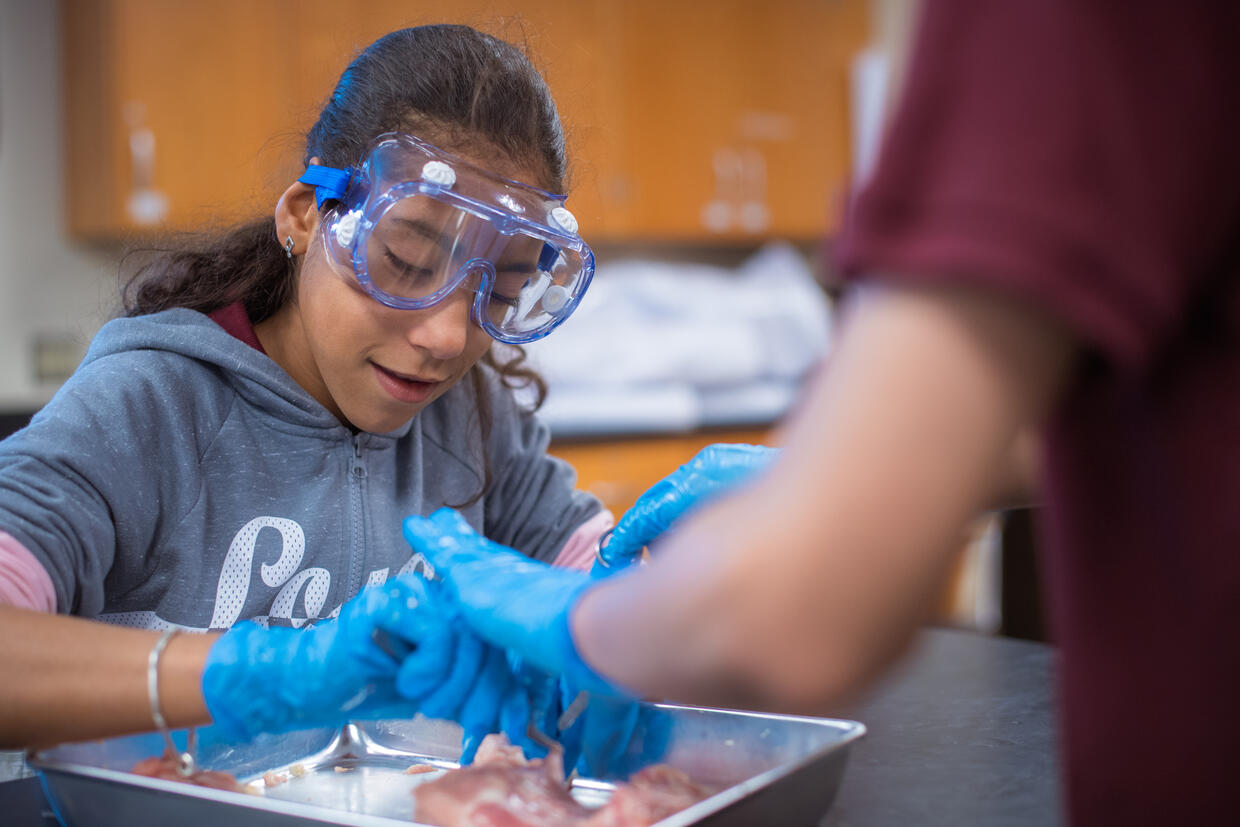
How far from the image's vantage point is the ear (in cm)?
129

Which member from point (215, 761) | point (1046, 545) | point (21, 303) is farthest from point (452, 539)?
point (21, 303)

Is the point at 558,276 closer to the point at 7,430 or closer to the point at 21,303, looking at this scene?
the point at 7,430

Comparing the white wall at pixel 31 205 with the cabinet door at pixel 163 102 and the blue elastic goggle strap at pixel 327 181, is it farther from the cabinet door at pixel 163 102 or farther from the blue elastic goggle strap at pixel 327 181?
the blue elastic goggle strap at pixel 327 181

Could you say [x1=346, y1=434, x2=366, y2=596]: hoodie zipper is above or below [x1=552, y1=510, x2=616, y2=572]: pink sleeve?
above

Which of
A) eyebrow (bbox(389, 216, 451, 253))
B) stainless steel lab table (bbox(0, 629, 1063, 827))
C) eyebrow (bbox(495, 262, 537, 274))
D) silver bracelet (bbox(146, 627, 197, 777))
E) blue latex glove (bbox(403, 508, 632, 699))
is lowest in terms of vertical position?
stainless steel lab table (bbox(0, 629, 1063, 827))

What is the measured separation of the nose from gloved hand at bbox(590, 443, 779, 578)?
28 centimetres

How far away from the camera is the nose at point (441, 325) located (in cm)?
123

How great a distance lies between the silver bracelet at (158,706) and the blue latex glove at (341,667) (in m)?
0.05

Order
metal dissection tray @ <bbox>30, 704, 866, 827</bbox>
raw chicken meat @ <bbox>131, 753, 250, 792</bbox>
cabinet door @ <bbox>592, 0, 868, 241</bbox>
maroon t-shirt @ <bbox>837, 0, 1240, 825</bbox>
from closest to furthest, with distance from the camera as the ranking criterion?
1. maroon t-shirt @ <bbox>837, 0, 1240, 825</bbox>
2. metal dissection tray @ <bbox>30, 704, 866, 827</bbox>
3. raw chicken meat @ <bbox>131, 753, 250, 792</bbox>
4. cabinet door @ <bbox>592, 0, 868, 241</bbox>

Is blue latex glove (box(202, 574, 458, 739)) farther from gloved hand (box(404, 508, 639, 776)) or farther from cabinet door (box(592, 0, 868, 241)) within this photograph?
cabinet door (box(592, 0, 868, 241))

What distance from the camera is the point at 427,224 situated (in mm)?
1180

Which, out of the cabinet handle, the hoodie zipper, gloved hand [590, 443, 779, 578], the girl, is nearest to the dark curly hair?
the girl

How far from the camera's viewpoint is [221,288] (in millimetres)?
1384

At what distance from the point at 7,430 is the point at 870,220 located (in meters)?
2.37
